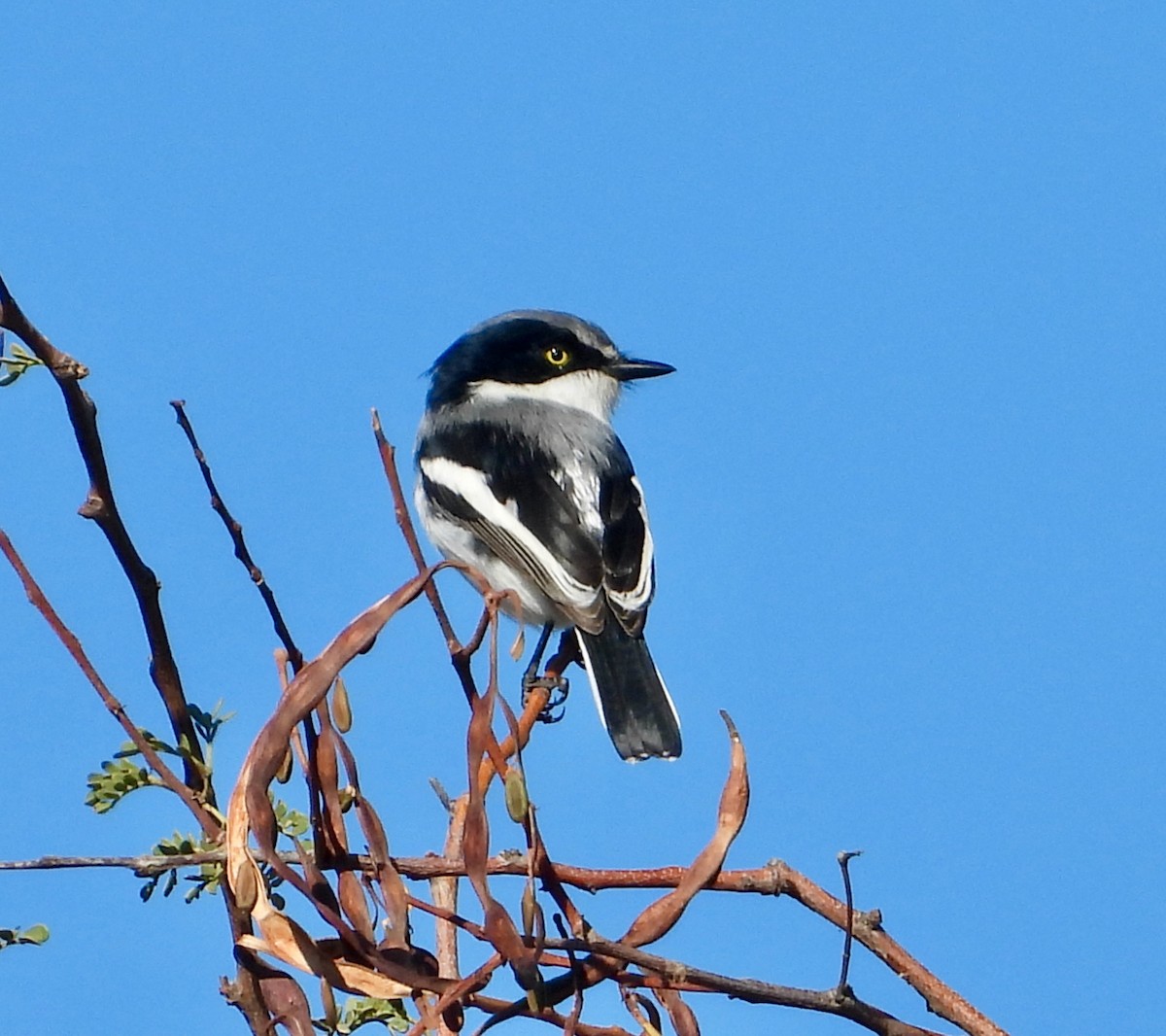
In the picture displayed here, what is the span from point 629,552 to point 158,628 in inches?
111

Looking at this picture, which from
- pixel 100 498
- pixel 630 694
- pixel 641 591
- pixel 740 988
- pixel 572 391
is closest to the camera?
pixel 740 988

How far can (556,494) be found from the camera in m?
4.65

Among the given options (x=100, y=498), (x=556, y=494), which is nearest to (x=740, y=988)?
(x=100, y=498)

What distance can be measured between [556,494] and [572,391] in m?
1.10

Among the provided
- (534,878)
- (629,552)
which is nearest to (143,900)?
(534,878)

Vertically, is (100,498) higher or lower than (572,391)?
lower

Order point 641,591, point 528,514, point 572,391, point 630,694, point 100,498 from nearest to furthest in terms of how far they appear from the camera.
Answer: point 100,498
point 630,694
point 641,591
point 528,514
point 572,391

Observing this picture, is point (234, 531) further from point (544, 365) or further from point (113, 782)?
point (544, 365)

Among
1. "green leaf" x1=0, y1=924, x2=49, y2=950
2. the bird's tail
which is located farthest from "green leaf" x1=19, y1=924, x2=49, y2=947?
the bird's tail

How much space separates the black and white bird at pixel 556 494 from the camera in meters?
4.30

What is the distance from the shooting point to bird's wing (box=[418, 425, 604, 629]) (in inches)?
175

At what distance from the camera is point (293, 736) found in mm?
1812

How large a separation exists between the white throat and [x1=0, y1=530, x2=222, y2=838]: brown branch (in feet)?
12.7

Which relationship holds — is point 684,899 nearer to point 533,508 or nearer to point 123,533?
point 123,533
